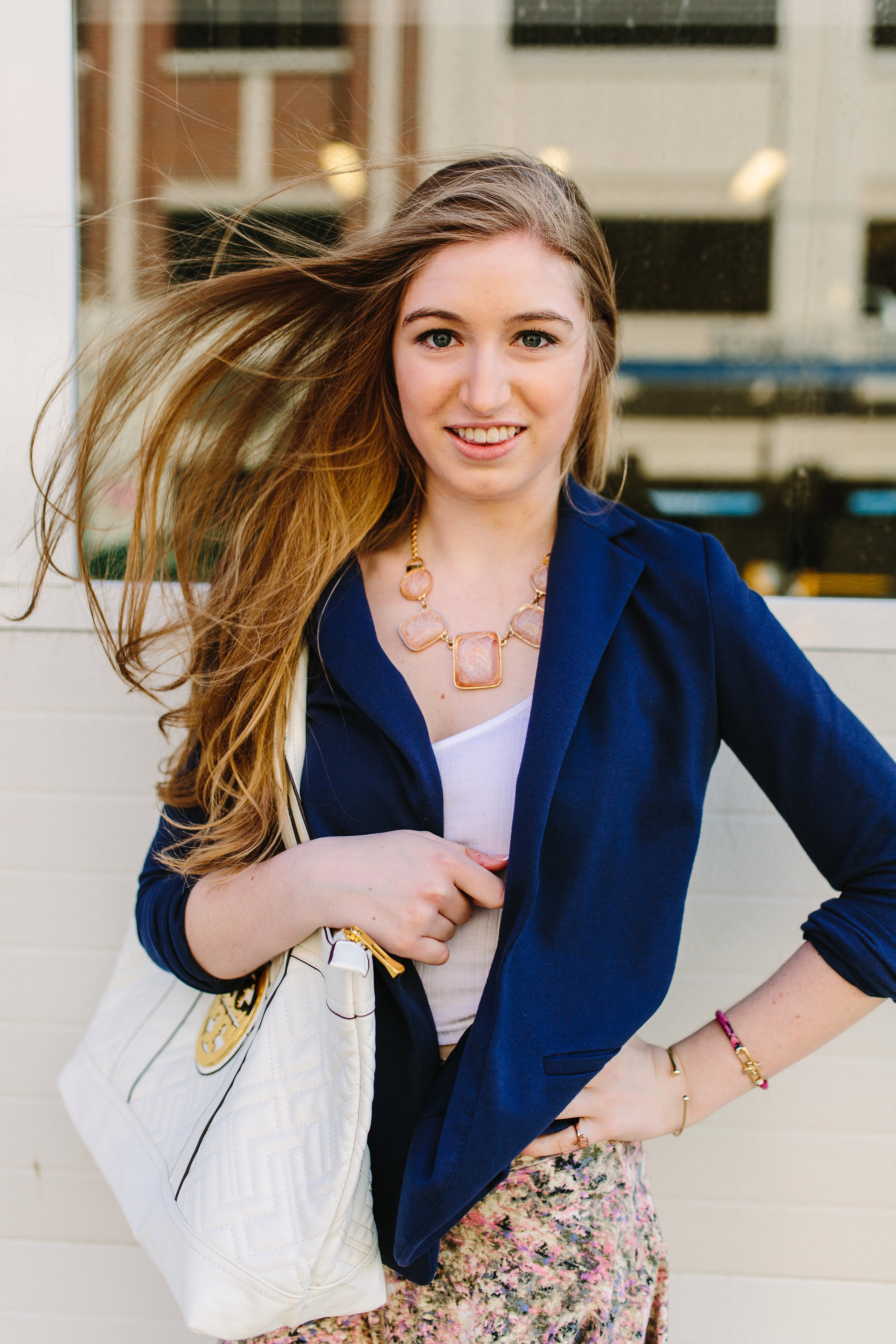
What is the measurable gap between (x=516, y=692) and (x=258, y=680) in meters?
0.33

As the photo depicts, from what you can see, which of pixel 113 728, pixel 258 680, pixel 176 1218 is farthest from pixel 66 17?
pixel 176 1218

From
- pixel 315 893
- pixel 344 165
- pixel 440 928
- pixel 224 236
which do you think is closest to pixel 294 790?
pixel 315 893

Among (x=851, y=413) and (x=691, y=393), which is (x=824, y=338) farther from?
(x=691, y=393)

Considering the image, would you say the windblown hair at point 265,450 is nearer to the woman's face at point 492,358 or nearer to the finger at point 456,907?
the woman's face at point 492,358

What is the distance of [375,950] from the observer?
992 mm

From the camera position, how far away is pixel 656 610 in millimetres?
1147

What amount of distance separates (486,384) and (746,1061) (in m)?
0.89

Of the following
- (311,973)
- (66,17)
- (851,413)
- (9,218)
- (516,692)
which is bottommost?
(311,973)

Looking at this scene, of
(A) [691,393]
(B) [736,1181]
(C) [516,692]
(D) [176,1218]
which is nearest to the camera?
(D) [176,1218]

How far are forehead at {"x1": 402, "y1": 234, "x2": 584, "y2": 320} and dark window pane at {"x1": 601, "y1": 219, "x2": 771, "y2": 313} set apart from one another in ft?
2.83

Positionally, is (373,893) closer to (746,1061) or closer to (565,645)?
(565,645)

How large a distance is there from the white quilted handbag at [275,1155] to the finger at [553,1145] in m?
0.19

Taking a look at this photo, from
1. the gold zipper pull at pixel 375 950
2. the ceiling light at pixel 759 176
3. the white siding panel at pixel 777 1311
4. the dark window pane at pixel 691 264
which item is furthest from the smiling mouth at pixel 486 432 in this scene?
the white siding panel at pixel 777 1311

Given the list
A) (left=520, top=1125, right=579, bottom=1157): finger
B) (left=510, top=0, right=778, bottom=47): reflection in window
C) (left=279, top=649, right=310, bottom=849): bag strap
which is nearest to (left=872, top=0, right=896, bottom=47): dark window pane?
(left=510, top=0, right=778, bottom=47): reflection in window
